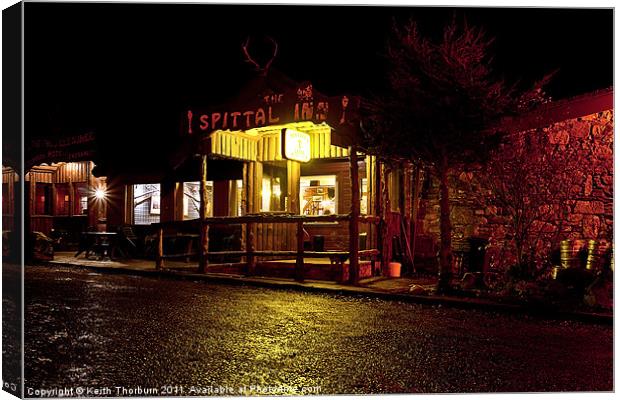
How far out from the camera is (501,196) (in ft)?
36.9

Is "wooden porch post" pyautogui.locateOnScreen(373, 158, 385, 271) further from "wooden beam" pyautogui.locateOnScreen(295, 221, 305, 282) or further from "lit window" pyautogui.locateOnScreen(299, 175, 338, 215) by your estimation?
"lit window" pyautogui.locateOnScreen(299, 175, 338, 215)

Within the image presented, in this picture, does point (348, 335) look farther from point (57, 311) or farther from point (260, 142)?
point (260, 142)

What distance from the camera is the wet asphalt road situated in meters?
5.57

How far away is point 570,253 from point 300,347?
23.8 feet

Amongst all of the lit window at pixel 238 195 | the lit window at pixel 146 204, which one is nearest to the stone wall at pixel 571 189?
the lit window at pixel 238 195

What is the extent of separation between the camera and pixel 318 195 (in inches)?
696

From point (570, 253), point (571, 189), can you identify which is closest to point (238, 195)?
point (571, 189)

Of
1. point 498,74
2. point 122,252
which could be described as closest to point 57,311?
point 122,252

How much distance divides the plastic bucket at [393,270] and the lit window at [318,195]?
3739 millimetres

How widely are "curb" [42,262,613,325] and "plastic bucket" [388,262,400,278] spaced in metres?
2.07

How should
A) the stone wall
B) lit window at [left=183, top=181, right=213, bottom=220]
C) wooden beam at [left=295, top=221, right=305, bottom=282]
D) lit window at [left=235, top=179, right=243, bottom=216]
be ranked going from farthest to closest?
lit window at [left=183, top=181, right=213, bottom=220], lit window at [left=235, top=179, right=243, bottom=216], wooden beam at [left=295, top=221, right=305, bottom=282], the stone wall

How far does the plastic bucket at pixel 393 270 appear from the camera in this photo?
45.1 feet

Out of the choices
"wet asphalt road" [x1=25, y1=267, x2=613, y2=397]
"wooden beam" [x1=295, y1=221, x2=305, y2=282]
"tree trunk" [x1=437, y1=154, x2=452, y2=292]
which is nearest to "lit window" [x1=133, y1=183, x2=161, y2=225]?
"wooden beam" [x1=295, y1=221, x2=305, y2=282]

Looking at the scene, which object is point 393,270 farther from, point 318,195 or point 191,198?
point 191,198
